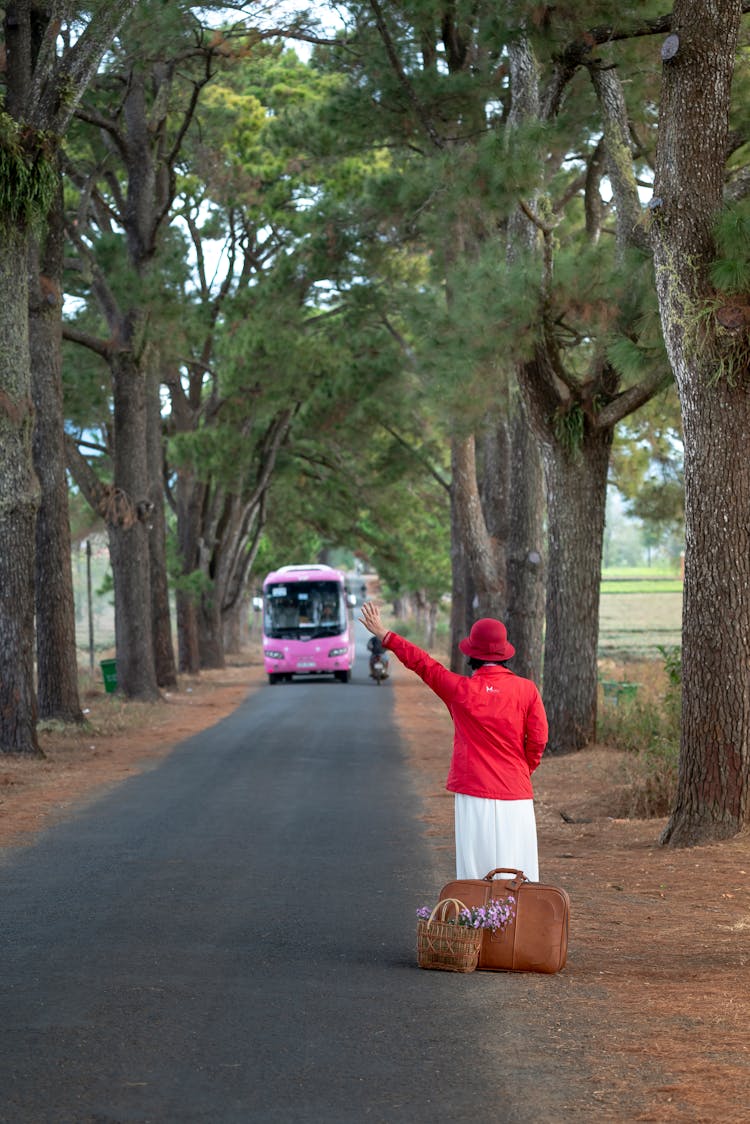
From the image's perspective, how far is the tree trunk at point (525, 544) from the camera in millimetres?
21953

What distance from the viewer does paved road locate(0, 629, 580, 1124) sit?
5.23 m

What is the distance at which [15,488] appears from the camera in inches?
680

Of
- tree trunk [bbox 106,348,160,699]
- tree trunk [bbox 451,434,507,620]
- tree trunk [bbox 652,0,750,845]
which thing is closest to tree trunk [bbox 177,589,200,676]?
Answer: tree trunk [bbox 106,348,160,699]

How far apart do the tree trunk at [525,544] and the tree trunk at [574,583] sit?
3615 mm

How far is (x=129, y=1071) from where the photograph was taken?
17.9 ft

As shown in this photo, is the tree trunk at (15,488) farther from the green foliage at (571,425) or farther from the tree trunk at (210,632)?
the tree trunk at (210,632)

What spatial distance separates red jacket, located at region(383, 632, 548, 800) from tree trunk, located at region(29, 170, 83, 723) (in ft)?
43.9

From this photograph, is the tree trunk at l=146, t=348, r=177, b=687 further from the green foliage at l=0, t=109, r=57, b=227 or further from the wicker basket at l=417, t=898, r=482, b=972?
the wicker basket at l=417, t=898, r=482, b=972

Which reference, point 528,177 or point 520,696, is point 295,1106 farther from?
point 528,177

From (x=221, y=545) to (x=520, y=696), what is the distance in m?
36.4

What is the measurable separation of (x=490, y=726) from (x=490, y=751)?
14 cm

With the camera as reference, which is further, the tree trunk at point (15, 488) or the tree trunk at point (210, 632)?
the tree trunk at point (210, 632)

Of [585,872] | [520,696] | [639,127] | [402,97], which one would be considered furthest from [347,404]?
[520,696]

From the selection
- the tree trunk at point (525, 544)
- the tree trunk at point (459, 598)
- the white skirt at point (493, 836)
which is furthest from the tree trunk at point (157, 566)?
the white skirt at point (493, 836)
